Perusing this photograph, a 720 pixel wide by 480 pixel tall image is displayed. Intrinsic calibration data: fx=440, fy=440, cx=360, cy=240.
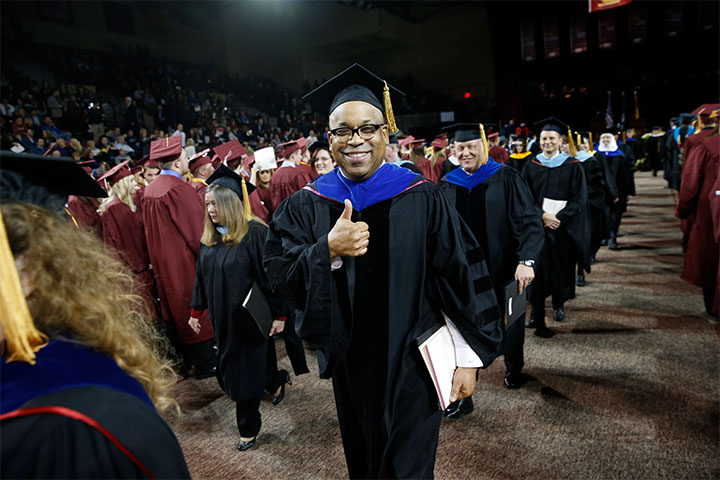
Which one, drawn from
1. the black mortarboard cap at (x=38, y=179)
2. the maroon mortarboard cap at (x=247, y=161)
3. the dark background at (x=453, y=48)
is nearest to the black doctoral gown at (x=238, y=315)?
the black mortarboard cap at (x=38, y=179)

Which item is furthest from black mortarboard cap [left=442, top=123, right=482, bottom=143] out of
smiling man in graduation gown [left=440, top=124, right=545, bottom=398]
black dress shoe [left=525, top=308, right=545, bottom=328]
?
black dress shoe [left=525, top=308, right=545, bottom=328]

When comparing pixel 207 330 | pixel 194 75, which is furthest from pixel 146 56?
pixel 207 330

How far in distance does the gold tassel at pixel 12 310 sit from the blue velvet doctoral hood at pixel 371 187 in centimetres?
106

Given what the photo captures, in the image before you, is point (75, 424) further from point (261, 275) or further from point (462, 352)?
point (261, 275)

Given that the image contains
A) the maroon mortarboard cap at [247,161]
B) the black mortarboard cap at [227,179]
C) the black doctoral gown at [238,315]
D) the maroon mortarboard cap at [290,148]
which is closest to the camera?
the black doctoral gown at [238,315]

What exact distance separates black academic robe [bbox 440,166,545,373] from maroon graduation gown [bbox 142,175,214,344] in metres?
2.33

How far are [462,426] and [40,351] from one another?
269 centimetres

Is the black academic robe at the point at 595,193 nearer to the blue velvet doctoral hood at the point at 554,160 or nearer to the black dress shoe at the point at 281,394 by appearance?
the blue velvet doctoral hood at the point at 554,160

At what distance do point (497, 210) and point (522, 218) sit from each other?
0.58 feet

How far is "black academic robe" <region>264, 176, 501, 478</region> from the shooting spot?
1.61 meters

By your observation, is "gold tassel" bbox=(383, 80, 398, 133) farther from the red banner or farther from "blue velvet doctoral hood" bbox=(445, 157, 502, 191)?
the red banner

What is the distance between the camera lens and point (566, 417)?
293cm

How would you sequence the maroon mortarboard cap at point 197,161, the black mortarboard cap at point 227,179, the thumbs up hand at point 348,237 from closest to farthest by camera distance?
the thumbs up hand at point 348,237 → the black mortarboard cap at point 227,179 → the maroon mortarboard cap at point 197,161

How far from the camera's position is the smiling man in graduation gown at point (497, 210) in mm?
2992
